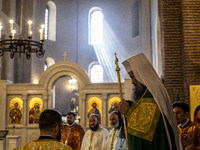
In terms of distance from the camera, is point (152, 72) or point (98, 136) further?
point (98, 136)

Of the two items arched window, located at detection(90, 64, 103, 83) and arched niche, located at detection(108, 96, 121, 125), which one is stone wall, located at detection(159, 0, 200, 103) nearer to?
arched niche, located at detection(108, 96, 121, 125)

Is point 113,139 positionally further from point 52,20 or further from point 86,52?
point 52,20

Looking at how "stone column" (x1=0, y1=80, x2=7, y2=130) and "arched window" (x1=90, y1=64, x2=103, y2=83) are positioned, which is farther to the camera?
"arched window" (x1=90, y1=64, x2=103, y2=83)

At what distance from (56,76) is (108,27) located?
9802 mm

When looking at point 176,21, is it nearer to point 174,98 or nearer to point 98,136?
point 174,98

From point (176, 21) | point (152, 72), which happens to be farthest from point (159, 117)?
point (176, 21)

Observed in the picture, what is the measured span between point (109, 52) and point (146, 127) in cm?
1685

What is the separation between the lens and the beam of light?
1938 cm

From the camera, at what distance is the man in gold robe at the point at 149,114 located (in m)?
2.99

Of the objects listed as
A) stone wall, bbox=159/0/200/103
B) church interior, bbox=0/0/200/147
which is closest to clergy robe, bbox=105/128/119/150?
church interior, bbox=0/0/200/147

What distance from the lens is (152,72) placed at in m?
3.19

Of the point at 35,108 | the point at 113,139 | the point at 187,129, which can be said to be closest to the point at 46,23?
the point at 35,108

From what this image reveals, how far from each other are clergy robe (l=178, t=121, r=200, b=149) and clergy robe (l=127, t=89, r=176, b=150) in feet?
4.23

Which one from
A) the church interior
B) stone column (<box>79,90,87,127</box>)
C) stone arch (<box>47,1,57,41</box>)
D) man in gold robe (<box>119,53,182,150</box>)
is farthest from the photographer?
stone arch (<box>47,1,57,41</box>)
